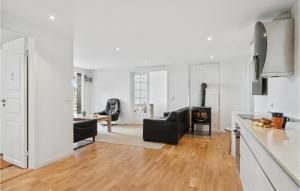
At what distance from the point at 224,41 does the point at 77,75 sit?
6.04 m

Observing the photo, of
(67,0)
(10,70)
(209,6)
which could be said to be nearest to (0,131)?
Answer: (10,70)

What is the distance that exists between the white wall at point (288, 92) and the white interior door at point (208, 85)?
121 inches

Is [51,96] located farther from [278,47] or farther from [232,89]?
[232,89]

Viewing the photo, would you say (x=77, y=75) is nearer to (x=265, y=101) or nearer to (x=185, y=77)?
(x=185, y=77)

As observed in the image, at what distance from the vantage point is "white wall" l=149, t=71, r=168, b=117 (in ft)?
23.1

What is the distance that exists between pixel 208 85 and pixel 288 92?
3.90 m

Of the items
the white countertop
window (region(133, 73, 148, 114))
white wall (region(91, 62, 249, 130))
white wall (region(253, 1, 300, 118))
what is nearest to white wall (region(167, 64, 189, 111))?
white wall (region(91, 62, 249, 130))

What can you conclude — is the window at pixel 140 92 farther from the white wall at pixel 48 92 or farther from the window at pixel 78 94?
the white wall at pixel 48 92

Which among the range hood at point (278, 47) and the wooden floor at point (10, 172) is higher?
the range hood at point (278, 47)

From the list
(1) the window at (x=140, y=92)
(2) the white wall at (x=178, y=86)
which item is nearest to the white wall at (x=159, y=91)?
(1) the window at (x=140, y=92)

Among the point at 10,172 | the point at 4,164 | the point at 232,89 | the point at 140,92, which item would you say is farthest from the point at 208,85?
the point at 4,164

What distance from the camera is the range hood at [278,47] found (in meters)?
2.02

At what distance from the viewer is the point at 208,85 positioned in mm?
5996

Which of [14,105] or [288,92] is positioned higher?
[288,92]
